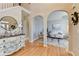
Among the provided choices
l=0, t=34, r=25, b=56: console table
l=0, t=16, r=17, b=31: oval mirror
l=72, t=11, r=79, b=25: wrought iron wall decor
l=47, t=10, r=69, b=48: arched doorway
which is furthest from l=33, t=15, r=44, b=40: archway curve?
l=72, t=11, r=79, b=25: wrought iron wall decor

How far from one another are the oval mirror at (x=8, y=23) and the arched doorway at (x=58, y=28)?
23.1 inches

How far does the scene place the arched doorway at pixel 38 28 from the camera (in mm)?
2092

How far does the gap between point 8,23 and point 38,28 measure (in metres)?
0.51

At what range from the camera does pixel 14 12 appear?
2020mm

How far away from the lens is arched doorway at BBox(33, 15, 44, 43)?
2.09 meters

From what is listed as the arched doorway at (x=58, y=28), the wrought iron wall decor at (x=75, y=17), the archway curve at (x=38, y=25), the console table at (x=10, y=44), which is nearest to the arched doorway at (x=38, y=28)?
the archway curve at (x=38, y=25)

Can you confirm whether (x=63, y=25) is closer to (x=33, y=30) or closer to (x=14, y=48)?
(x=33, y=30)

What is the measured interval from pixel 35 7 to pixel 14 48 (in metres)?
0.78

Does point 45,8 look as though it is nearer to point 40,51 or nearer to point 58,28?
point 58,28

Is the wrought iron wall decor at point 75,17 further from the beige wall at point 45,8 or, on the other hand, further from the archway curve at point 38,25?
the archway curve at point 38,25

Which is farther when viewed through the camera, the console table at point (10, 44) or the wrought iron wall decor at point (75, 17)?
the wrought iron wall decor at point (75, 17)

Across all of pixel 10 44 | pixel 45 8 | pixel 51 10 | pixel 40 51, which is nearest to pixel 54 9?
pixel 51 10

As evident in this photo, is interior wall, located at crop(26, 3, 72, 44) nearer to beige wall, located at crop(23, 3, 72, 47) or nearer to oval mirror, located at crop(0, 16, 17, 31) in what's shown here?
beige wall, located at crop(23, 3, 72, 47)

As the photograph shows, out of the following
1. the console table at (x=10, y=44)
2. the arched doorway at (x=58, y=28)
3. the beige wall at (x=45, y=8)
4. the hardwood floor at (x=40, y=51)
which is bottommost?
the hardwood floor at (x=40, y=51)
